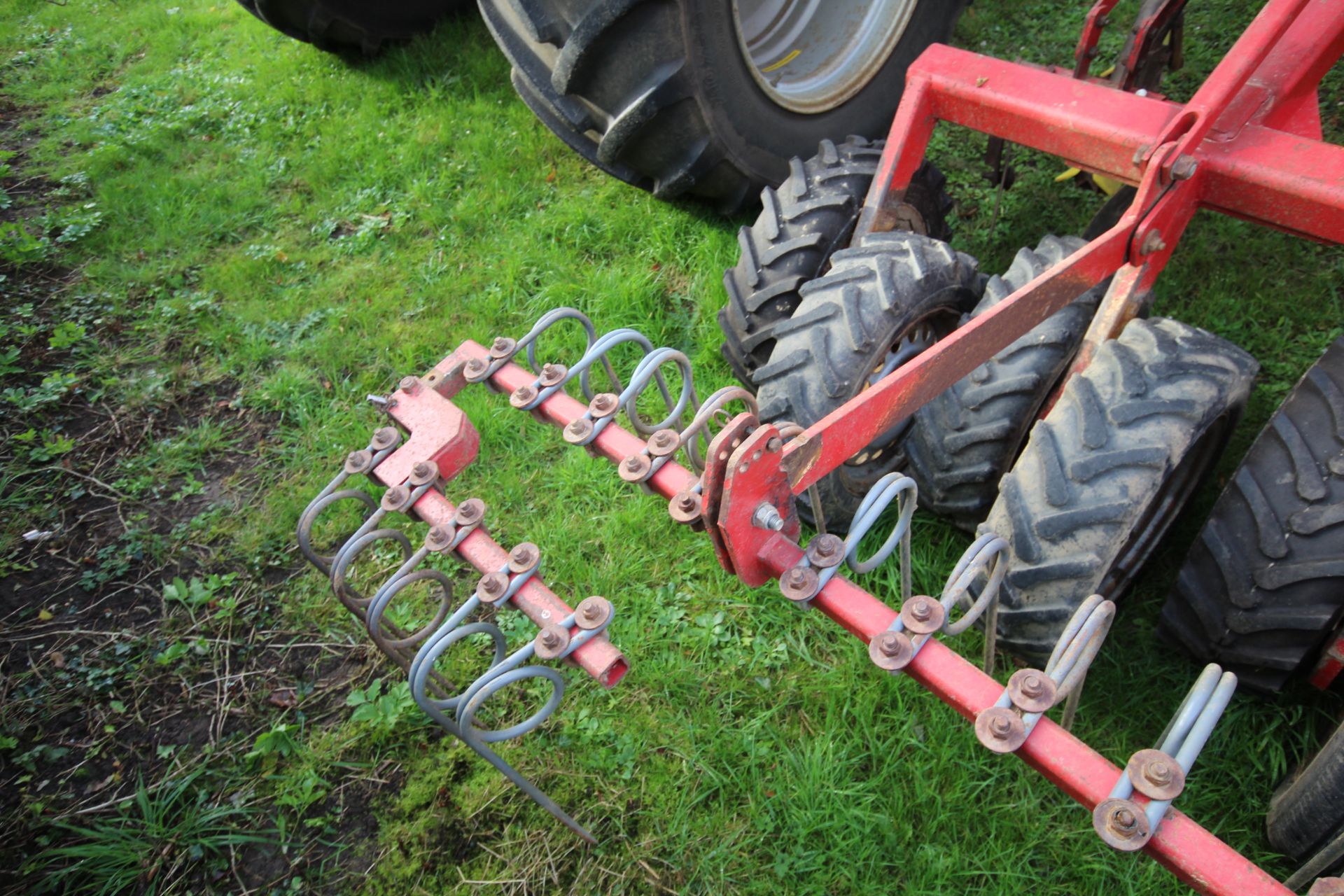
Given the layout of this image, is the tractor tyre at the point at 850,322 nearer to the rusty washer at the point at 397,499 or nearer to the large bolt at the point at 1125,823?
the rusty washer at the point at 397,499

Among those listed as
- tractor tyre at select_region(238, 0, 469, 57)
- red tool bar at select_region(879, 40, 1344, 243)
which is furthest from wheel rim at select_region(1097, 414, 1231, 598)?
tractor tyre at select_region(238, 0, 469, 57)

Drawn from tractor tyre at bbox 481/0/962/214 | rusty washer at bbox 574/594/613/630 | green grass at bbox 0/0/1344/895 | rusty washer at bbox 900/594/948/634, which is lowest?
green grass at bbox 0/0/1344/895

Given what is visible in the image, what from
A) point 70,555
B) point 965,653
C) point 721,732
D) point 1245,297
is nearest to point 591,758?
point 721,732

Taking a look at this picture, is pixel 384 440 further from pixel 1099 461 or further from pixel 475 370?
pixel 1099 461

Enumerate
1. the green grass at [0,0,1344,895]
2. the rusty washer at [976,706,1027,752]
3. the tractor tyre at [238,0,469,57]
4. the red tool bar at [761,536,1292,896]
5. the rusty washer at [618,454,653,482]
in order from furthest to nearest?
the tractor tyre at [238,0,469,57] → the green grass at [0,0,1344,895] → the rusty washer at [618,454,653,482] → the rusty washer at [976,706,1027,752] → the red tool bar at [761,536,1292,896]

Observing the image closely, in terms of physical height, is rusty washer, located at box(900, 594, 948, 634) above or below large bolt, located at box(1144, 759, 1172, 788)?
below

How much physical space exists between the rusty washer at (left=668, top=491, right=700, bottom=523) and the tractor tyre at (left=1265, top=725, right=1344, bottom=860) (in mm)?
1296

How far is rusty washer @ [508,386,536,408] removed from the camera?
1.98 meters

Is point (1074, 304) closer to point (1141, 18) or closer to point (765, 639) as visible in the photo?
point (765, 639)

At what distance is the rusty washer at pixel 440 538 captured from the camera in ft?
5.88

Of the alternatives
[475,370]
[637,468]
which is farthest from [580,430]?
[475,370]

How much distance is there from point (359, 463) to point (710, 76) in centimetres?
161

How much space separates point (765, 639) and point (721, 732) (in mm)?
295

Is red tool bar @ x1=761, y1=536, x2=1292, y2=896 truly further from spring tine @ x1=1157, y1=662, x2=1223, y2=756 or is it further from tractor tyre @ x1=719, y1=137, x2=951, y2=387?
tractor tyre @ x1=719, y1=137, x2=951, y2=387
